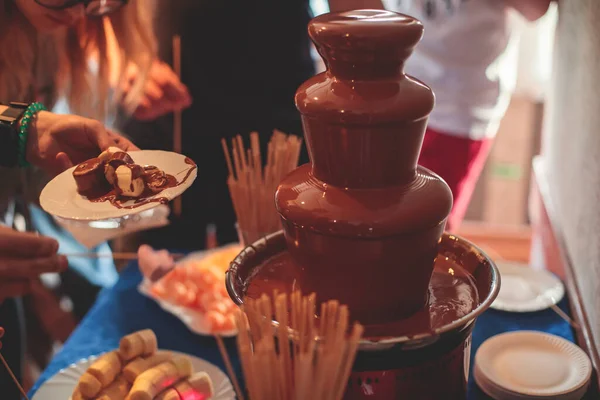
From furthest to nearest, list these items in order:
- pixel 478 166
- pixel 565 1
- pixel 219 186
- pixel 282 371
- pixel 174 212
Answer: pixel 478 166, pixel 565 1, pixel 219 186, pixel 174 212, pixel 282 371

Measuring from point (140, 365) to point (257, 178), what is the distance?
0.37 meters

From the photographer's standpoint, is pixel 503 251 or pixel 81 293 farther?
pixel 503 251

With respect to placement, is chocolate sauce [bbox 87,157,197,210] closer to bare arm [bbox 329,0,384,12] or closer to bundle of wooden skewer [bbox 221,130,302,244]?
bundle of wooden skewer [bbox 221,130,302,244]

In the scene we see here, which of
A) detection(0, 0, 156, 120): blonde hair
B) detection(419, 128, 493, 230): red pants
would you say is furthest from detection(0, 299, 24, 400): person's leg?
detection(419, 128, 493, 230): red pants

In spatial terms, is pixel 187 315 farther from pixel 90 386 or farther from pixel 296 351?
pixel 296 351

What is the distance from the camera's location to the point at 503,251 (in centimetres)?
300

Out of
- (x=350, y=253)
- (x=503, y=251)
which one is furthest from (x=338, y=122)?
(x=503, y=251)

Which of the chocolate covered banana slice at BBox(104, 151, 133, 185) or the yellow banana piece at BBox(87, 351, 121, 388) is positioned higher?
the chocolate covered banana slice at BBox(104, 151, 133, 185)

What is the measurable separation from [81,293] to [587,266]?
4.55 ft

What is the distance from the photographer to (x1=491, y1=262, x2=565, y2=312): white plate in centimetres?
128

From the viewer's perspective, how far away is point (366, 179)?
2.38ft

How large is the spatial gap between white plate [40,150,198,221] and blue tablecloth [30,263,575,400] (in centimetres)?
46

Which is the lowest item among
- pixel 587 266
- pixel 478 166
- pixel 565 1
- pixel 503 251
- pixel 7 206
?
pixel 503 251

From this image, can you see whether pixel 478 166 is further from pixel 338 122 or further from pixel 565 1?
pixel 338 122
